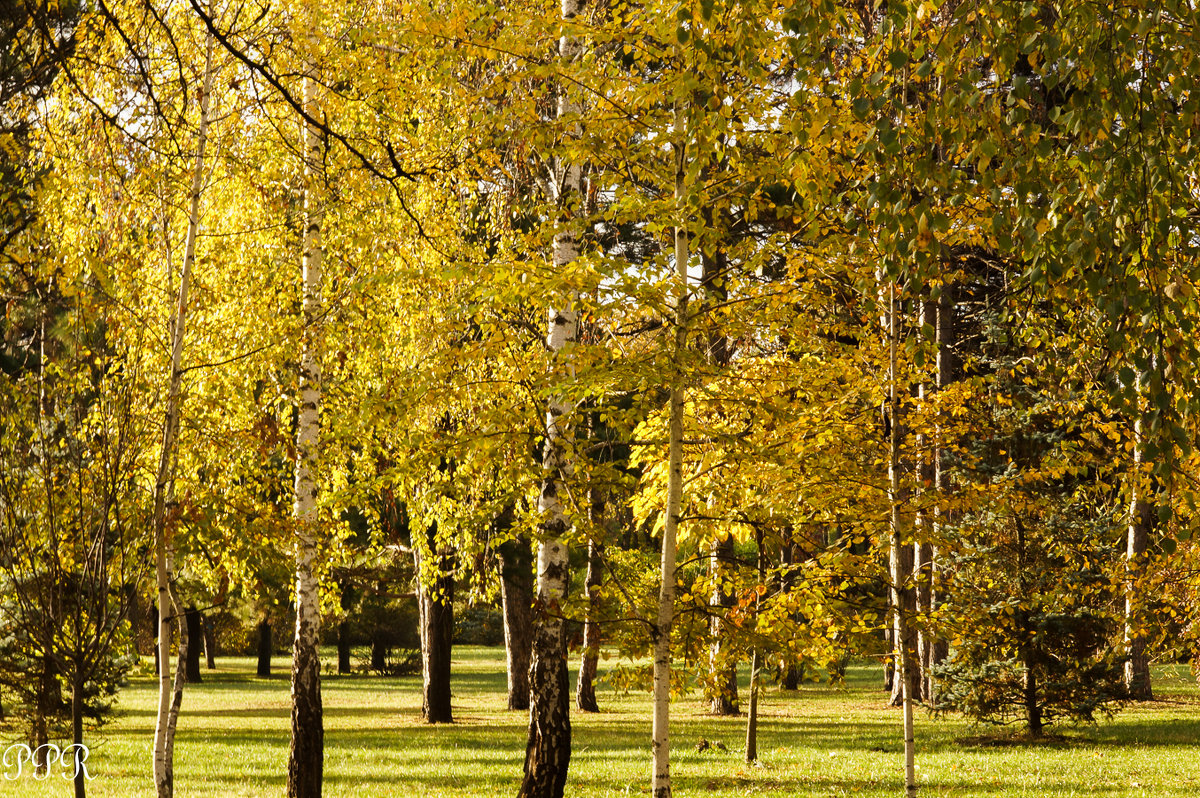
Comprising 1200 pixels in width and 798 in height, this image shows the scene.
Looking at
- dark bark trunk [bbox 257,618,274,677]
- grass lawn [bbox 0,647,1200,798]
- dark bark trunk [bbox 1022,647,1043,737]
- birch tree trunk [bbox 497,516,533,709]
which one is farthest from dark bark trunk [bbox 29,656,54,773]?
dark bark trunk [bbox 257,618,274,677]

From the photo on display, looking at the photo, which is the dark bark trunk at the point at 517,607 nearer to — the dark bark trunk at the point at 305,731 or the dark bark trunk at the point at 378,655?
the dark bark trunk at the point at 305,731

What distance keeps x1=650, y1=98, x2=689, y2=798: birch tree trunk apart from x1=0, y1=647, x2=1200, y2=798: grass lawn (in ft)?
16.5

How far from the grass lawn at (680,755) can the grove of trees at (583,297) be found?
1.13m

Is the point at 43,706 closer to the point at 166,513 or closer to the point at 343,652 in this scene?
the point at 166,513

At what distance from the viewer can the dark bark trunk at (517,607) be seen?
17609 millimetres

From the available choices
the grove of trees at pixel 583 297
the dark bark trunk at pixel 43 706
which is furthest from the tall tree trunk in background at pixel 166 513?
the dark bark trunk at pixel 43 706

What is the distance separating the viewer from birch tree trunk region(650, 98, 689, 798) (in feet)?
17.4

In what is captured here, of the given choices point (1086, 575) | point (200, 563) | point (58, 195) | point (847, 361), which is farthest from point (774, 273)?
point (58, 195)

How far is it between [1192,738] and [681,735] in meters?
6.87

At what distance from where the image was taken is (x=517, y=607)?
1897cm

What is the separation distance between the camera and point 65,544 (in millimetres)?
7137

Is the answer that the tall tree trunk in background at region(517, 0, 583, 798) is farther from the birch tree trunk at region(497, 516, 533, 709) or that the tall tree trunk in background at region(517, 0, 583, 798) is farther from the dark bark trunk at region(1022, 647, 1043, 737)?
the birch tree trunk at region(497, 516, 533, 709)

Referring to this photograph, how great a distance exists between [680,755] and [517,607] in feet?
21.7

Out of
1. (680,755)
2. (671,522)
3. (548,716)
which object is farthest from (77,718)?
(680,755)
